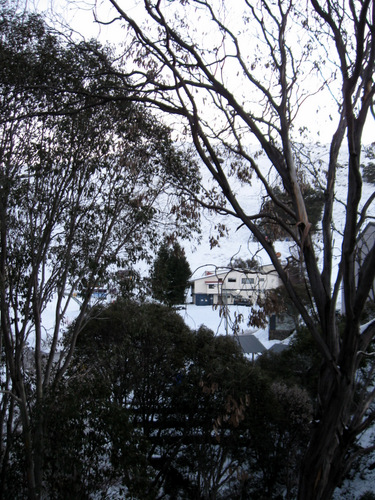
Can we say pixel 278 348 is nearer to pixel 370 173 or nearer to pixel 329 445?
pixel 370 173

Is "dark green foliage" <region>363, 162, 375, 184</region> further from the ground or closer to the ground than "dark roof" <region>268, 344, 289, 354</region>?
further from the ground

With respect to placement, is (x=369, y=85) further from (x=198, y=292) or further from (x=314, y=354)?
(x=198, y=292)

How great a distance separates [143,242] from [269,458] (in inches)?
223

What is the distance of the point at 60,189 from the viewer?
232 inches

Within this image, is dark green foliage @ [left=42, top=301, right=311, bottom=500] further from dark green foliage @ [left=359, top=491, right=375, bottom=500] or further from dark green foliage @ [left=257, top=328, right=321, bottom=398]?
dark green foliage @ [left=257, top=328, right=321, bottom=398]

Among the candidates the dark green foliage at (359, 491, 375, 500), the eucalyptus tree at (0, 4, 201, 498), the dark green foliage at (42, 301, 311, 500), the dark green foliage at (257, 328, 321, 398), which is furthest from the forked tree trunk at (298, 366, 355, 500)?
the dark green foliage at (257, 328, 321, 398)

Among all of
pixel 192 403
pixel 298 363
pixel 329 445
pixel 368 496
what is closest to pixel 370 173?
pixel 329 445

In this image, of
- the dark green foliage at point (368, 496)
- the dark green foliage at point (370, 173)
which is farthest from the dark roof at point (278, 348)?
the dark green foliage at point (370, 173)

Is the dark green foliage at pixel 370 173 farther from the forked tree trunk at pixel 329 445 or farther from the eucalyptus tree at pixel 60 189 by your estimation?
the forked tree trunk at pixel 329 445

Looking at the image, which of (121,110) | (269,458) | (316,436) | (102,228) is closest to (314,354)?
(269,458)

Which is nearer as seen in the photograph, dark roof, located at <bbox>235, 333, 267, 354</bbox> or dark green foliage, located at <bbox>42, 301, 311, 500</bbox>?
dark green foliage, located at <bbox>42, 301, 311, 500</bbox>

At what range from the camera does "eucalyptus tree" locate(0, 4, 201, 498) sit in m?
5.34

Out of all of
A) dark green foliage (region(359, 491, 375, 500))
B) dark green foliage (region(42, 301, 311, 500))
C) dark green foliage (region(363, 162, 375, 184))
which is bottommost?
dark green foliage (region(359, 491, 375, 500))

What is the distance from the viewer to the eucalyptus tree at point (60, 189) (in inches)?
Answer: 210
